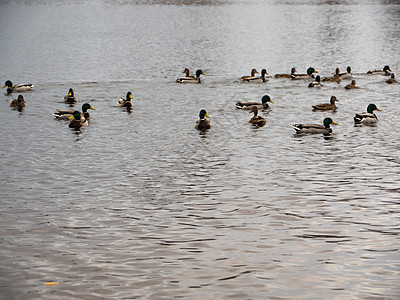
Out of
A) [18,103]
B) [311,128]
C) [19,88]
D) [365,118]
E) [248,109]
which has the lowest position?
[311,128]

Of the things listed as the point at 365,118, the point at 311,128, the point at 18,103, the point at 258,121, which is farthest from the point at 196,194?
the point at 18,103

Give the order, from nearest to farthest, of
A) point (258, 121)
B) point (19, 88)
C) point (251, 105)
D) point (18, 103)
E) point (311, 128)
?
point (311, 128) < point (258, 121) < point (251, 105) < point (18, 103) < point (19, 88)

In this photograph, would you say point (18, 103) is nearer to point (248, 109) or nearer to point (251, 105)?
point (248, 109)

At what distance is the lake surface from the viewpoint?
Result: 1504 centimetres

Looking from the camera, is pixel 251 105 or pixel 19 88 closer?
pixel 251 105

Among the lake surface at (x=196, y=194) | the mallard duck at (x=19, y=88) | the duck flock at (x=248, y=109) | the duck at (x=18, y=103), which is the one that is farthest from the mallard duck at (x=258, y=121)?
the mallard duck at (x=19, y=88)

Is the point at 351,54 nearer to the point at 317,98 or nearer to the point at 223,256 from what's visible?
the point at 317,98

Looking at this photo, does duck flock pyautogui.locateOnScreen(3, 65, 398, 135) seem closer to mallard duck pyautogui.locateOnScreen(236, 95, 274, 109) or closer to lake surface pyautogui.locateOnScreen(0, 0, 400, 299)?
mallard duck pyautogui.locateOnScreen(236, 95, 274, 109)

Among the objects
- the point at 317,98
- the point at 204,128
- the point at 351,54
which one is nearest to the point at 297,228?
the point at 204,128

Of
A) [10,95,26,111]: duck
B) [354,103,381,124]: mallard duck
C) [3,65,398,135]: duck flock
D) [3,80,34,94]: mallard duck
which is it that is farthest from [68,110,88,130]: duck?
[354,103,381,124]: mallard duck

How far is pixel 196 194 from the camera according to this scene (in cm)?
2197

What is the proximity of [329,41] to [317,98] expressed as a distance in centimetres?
5194

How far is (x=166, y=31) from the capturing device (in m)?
114

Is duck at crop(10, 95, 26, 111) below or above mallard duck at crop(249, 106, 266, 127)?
above
